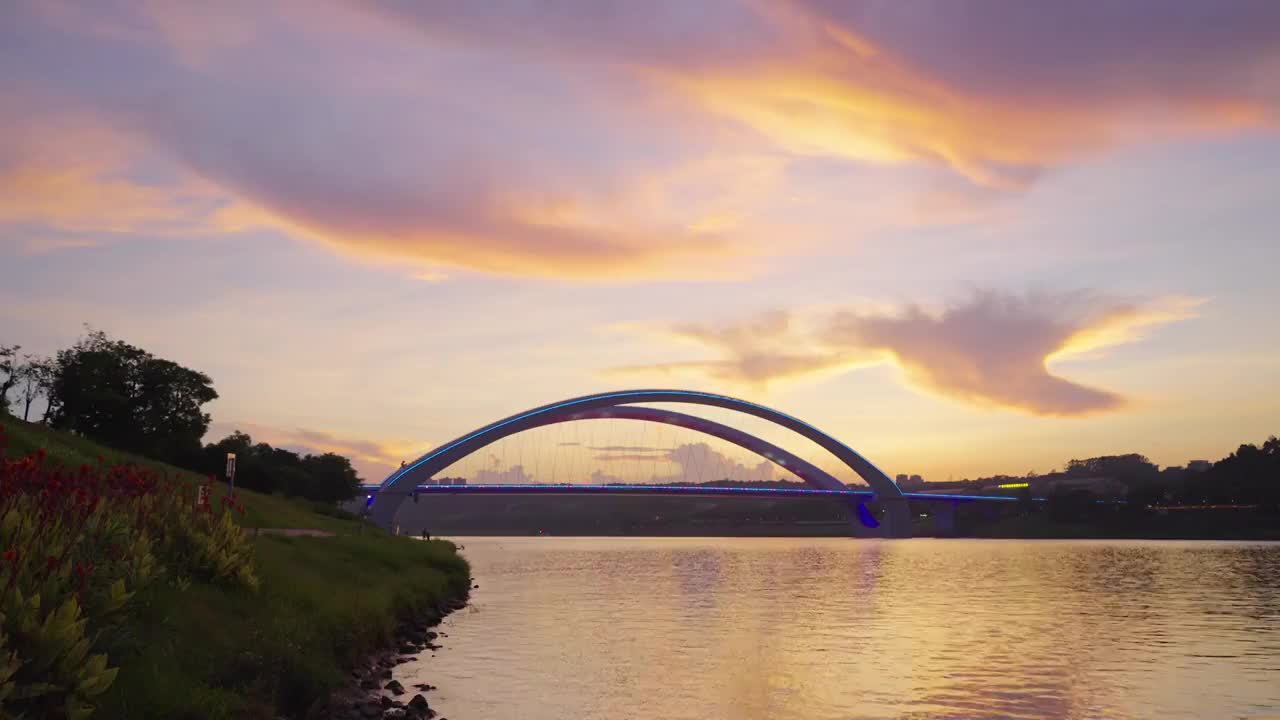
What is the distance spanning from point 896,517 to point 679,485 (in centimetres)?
3621

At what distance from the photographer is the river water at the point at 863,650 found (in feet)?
61.9

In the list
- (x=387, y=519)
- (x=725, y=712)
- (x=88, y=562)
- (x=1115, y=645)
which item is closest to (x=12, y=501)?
(x=88, y=562)

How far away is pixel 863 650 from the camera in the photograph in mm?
26422

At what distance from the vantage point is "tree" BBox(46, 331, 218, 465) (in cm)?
5928

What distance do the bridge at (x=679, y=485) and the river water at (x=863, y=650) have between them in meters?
53.1

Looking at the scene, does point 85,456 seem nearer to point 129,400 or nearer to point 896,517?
point 129,400

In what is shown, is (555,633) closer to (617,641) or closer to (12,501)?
(617,641)

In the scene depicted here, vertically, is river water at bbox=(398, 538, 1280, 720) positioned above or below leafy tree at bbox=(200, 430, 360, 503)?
below

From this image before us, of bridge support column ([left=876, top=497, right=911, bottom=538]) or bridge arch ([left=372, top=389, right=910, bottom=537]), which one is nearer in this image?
bridge arch ([left=372, top=389, right=910, bottom=537])

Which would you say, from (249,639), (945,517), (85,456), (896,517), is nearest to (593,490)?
(896,517)

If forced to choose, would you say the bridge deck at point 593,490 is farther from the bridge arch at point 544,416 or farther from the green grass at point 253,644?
the green grass at point 253,644

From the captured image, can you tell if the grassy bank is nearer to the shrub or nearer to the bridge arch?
the shrub

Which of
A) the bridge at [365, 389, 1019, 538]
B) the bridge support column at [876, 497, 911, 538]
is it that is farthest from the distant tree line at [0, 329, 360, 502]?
the bridge support column at [876, 497, 911, 538]

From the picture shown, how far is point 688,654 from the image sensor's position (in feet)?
84.4
